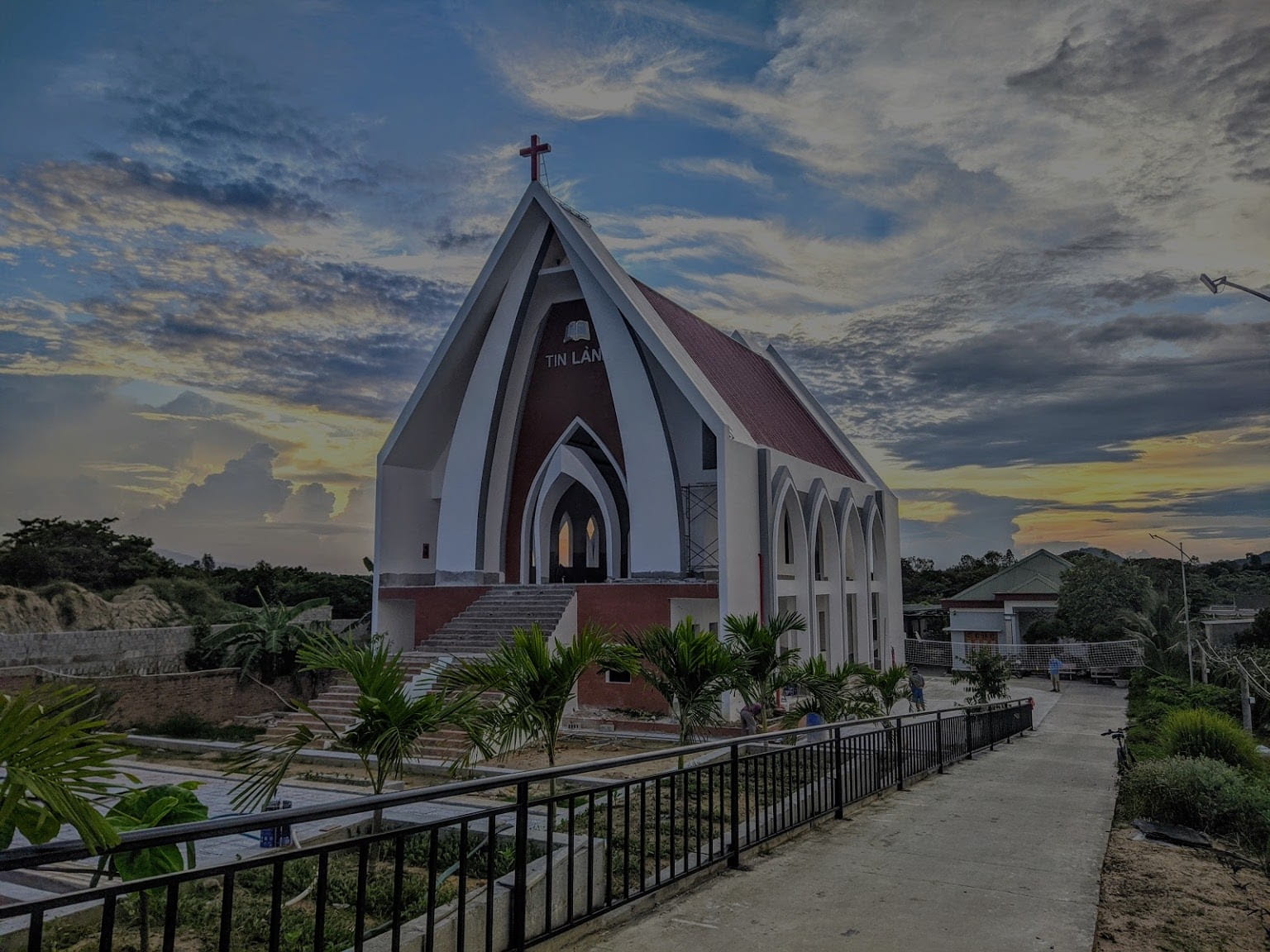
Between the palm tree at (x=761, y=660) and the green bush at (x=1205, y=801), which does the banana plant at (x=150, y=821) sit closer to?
the green bush at (x=1205, y=801)

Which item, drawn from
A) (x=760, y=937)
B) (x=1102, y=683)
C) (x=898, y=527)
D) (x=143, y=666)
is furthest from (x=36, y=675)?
(x=1102, y=683)

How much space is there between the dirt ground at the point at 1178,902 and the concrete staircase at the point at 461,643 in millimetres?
9374

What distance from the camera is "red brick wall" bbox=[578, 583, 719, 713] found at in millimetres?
16422

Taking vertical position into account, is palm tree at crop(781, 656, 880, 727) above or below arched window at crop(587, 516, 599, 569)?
below

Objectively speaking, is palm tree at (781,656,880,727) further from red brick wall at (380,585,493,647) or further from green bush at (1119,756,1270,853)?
red brick wall at (380,585,493,647)

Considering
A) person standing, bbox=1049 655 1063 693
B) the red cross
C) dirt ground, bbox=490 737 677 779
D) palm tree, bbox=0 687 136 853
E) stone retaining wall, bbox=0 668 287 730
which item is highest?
the red cross

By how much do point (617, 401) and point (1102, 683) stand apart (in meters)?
23.9

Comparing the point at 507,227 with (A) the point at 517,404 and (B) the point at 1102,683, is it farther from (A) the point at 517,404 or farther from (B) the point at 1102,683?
(B) the point at 1102,683

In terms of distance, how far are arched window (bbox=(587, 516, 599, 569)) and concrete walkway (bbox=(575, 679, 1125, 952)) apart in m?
15.9

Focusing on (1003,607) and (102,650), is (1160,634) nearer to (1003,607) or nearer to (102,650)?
(1003,607)

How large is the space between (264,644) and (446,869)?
1436cm

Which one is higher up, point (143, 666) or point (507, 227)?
point (507, 227)

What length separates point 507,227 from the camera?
20000mm

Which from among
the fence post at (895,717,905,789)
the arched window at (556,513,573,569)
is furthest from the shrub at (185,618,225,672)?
the fence post at (895,717,905,789)
